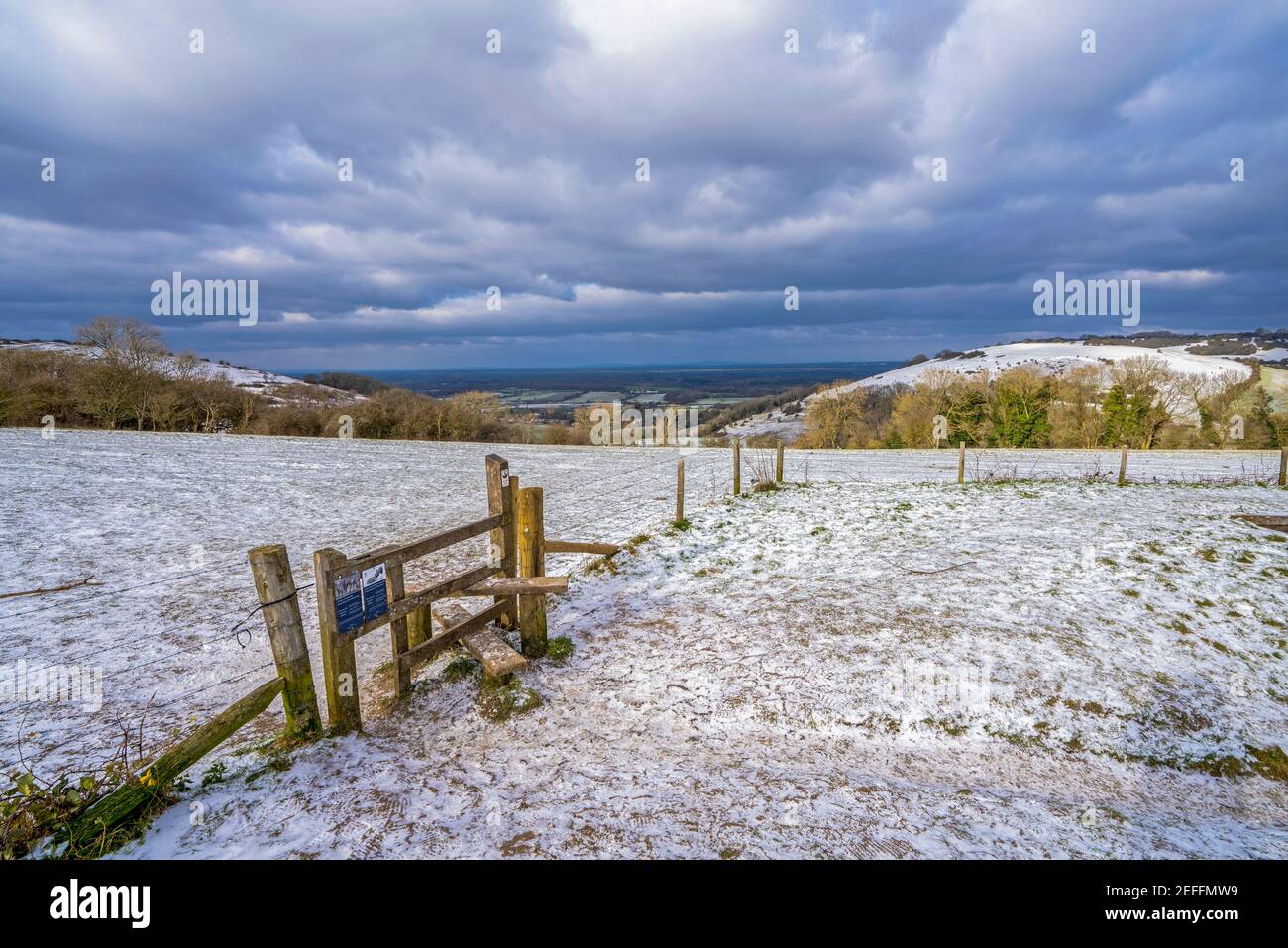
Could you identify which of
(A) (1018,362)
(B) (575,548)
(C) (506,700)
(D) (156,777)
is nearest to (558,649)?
(C) (506,700)

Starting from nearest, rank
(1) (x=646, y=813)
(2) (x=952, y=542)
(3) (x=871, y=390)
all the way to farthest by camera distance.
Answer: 1. (1) (x=646, y=813)
2. (2) (x=952, y=542)
3. (3) (x=871, y=390)

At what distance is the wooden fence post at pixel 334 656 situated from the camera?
4.84 meters

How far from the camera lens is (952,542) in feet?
37.1

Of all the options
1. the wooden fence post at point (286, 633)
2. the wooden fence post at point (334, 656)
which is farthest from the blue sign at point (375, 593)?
the wooden fence post at point (286, 633)

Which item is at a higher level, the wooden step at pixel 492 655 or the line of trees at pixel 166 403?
the line of trees at pixel 166 403

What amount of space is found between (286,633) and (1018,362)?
501 ft

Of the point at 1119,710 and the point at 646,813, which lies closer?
the point at 646,813

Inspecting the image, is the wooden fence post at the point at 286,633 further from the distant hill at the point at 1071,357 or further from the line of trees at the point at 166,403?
the distant hill at the point at 1071,357

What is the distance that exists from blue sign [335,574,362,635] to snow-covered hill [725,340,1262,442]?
68.4m

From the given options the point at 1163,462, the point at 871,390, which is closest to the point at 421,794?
the point at 1163,462

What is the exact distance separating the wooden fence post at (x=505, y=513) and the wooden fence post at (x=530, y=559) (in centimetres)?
12

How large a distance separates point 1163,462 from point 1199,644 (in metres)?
26.0
